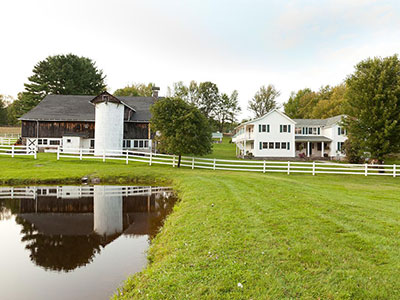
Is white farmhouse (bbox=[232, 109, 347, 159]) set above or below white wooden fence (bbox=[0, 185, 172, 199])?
above

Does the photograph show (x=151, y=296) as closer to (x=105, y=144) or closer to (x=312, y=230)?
(x=312, y=230)

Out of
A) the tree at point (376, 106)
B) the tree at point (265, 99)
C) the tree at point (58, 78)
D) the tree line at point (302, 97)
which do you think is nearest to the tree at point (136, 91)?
the tree line at point (302, 97)

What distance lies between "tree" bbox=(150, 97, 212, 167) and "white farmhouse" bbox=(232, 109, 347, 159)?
50.0 ft

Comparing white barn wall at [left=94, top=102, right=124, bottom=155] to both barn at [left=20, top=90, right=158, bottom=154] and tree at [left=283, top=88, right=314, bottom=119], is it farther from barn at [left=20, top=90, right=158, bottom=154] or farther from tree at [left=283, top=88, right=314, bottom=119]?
tree at [left=283, top=88, right=314, bottom=119]

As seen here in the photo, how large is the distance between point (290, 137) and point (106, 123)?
2350cm

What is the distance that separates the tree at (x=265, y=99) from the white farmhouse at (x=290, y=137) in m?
24.7

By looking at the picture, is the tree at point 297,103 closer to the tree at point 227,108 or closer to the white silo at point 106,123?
the tree at point 227,108

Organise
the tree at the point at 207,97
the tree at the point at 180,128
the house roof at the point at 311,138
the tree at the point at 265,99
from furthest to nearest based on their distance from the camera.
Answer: the tree at the point at 207,97 < the tree at the point at 265,99 < the house roof at the point at 311,138 < the tree at the point at 180,128

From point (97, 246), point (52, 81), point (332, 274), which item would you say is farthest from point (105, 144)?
point (52, 81)

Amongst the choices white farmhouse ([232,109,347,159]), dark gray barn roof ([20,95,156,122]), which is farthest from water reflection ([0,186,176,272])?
white farmhouse ([232,109,347,159])

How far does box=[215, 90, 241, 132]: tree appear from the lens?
255 feet

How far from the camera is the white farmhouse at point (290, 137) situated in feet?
116

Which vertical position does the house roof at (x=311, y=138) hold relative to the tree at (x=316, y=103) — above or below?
below

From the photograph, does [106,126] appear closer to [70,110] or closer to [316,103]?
[70,110]
